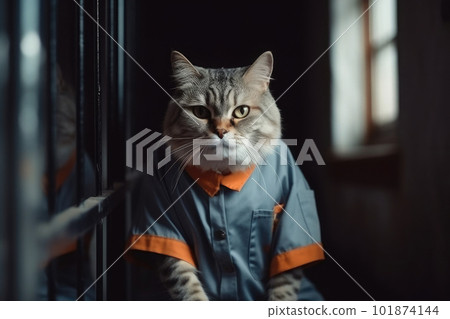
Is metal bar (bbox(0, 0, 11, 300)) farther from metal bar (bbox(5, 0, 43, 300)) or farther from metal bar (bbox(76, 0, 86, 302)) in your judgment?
metal bar (bbox(76, 0, 86, 302))

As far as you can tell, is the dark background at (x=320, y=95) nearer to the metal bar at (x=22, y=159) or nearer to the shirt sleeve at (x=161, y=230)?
the shirt sleeve at (x=161, y=230)

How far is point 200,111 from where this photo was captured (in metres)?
0.70

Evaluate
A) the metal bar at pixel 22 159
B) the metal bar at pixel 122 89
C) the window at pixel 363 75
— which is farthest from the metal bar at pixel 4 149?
the window at pixel 363 75

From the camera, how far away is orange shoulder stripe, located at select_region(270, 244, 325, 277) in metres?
0.66

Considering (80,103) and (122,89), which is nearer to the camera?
(80,103)

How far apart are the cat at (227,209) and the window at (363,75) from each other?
24 cm

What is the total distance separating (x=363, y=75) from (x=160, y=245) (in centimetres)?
54

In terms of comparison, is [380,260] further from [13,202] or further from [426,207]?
[13,202]

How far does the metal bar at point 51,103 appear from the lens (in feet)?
1.33

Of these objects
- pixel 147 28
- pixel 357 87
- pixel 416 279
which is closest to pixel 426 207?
pixel 416 279

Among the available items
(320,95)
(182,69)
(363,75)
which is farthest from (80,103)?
(363,75)

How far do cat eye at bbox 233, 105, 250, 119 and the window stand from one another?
0.25 metres

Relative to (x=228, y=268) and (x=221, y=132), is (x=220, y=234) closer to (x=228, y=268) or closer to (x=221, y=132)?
(x=228, y=268)
